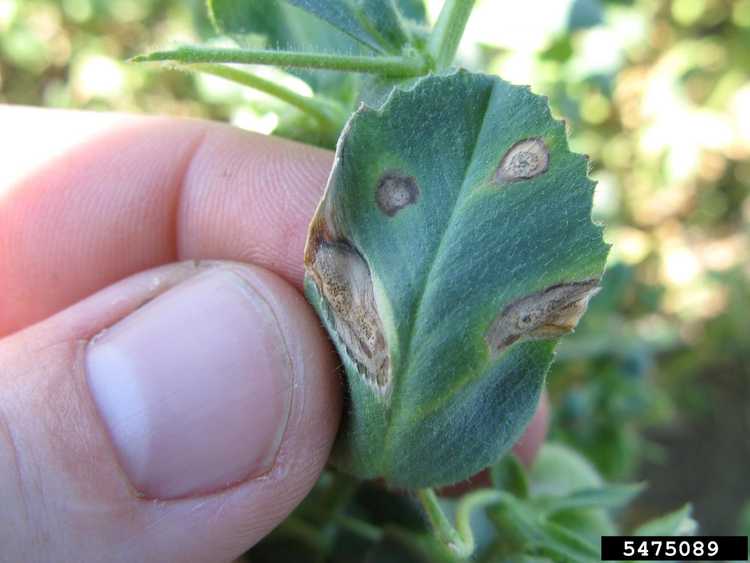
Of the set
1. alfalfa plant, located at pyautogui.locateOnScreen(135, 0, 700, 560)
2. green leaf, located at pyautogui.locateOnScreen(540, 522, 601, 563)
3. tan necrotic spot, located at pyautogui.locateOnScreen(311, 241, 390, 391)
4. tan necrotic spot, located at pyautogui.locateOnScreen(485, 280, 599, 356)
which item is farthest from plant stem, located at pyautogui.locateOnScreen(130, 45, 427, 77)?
green leaf, located at pyautogui.locateOnScreen(540, 522, 601, 563)

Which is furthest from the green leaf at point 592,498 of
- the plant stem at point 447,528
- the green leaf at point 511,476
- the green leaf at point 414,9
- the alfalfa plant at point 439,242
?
the green leaf at point 414,9

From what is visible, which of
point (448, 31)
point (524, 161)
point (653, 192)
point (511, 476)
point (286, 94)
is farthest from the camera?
point (653, 192)

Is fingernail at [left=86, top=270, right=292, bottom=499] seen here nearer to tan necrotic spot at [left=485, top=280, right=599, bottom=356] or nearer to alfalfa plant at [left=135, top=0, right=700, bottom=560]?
alfalfa plant at [left=135, top=0, right=700, bottom=560]

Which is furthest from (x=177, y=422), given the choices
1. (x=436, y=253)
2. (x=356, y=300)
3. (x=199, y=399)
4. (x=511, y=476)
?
(x=511, y=476)

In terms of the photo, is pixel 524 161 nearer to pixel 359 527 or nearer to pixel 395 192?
pixel 395 192

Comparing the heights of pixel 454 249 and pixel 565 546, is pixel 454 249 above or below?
above

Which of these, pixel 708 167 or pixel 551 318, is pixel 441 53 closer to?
pixel 551 318
